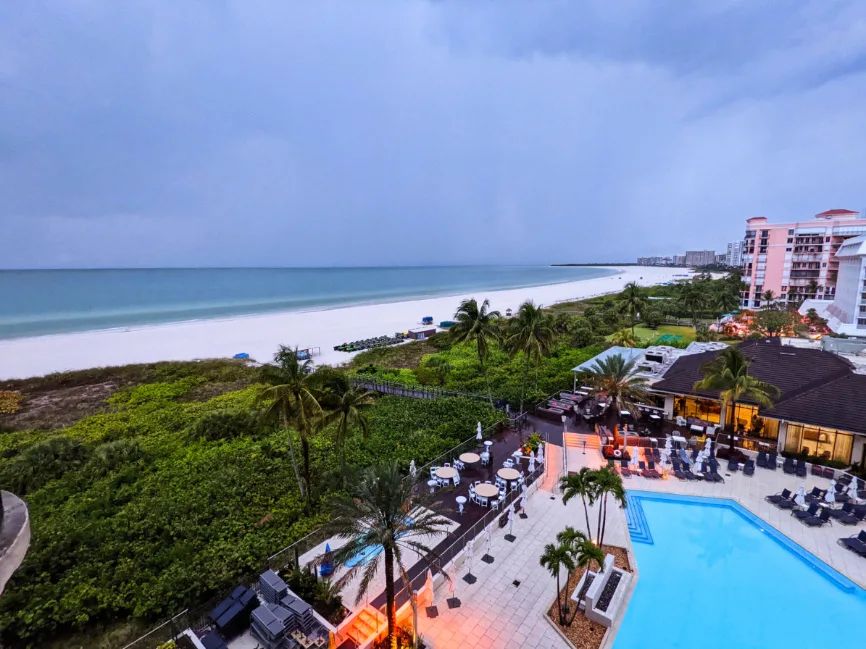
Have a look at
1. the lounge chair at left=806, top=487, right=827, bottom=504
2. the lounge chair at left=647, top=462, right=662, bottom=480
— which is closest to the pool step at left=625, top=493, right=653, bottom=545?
the lounge chair at left=647, top=462, right=662, bottom=480

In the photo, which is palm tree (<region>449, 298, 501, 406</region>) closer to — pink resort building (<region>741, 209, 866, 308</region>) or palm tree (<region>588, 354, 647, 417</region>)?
palm tree (<region>588, 354, 647, 417</region>)

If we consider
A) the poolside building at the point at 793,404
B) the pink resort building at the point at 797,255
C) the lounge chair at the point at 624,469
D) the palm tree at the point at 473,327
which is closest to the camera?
the poolside building at the point at 793,404

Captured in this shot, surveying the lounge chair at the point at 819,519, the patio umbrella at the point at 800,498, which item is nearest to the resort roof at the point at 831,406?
the patio umbrella at the point at 800,498

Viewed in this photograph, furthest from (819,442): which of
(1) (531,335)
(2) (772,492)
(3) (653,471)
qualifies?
(1) (531,335)

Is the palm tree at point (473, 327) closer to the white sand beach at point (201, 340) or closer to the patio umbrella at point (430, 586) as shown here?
the patio umbrella at point (430, 586)

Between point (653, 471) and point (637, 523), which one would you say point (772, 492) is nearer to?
point (653, 471)

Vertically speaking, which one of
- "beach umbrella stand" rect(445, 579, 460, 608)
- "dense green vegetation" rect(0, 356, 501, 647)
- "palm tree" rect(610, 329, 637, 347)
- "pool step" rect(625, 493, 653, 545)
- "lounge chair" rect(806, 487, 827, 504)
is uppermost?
"palm tree" rect(610, 329, 637, 347)

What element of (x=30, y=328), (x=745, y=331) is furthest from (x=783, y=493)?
(x=30, y=328)
